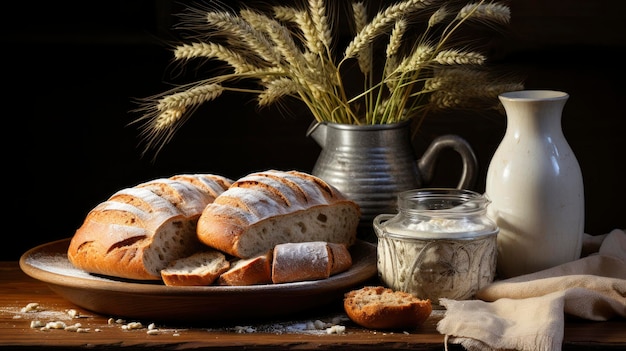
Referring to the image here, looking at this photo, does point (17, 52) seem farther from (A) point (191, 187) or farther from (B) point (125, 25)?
(A) point (191, 187)

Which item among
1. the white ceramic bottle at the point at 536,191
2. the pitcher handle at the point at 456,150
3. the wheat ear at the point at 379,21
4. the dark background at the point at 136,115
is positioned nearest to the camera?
the white ceramic bottle at the point at 536,191

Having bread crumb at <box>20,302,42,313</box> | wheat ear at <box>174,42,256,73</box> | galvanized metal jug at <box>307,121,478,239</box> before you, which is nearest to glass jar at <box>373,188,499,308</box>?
galvanized metal jug at <box>307,121,478,239</box>

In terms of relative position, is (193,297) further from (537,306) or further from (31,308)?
(537,306)

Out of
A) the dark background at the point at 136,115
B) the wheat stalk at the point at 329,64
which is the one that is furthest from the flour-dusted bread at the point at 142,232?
the dark background at the point at 136,115

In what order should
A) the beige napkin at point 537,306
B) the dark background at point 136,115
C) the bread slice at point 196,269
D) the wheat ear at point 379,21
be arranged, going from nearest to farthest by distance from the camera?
the beige napkin at point 537,306, the bread slice at point 196,269, the wheat ear at point 379,21, the dark background at point 136,115

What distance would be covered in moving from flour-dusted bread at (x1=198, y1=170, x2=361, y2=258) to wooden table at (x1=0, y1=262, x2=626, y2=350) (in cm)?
15

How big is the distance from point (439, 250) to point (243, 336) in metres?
0.35

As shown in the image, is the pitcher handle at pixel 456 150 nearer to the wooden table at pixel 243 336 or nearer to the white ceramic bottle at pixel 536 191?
the white ceramic bottle at pixel 536 191

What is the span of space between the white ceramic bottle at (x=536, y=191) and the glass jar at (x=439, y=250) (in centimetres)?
7

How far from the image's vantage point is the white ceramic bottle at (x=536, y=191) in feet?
5.25

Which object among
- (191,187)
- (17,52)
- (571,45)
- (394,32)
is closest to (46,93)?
(17,52)

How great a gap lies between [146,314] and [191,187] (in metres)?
0.28

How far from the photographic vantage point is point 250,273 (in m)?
1.48

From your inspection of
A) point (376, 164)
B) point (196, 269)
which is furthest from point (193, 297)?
point (376, 164)
